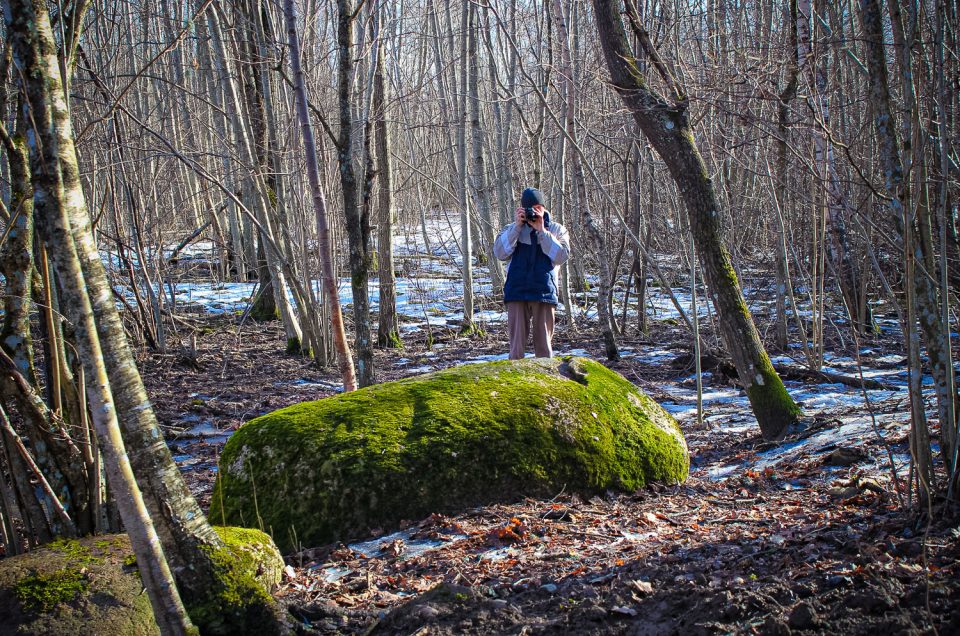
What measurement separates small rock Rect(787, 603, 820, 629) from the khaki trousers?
146 inches

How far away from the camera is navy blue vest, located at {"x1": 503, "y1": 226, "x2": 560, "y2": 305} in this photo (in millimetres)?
5703

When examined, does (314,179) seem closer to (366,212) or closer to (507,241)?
(366,212)

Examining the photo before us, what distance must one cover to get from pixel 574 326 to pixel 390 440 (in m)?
7.69

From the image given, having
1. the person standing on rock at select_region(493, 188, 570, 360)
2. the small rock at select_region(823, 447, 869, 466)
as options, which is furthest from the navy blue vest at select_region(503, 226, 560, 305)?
the small rock at select_region(823, 447, 869, 466)

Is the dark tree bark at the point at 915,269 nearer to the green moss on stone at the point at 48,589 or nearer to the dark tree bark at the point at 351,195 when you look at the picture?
the green moss on stone at the point at 48,589

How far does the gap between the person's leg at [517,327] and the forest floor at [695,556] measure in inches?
63.9

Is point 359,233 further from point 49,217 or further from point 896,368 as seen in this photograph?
point 896,368

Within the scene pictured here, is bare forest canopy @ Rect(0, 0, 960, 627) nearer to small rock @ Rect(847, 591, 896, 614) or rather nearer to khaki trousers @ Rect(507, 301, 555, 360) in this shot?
small rock @ Rect(847, 591, 896, 614)

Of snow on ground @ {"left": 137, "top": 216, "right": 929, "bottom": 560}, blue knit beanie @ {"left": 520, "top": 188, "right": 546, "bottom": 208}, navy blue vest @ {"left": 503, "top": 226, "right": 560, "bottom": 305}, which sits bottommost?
snow on ground @ {"left": 137, "top": 216, "right": 929, "bottom": 560}

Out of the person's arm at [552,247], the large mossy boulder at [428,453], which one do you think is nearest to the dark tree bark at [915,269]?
the large mossy boulder at [428,453]

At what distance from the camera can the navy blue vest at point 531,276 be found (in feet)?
18.7

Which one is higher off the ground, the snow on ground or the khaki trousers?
the khaki trousers

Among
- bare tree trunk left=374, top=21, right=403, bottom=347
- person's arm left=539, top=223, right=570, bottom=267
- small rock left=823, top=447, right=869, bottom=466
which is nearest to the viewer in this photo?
small rock left=823, top=447, right=869, bottom=466

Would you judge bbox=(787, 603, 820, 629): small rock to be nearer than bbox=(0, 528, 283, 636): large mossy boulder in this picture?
Yes
